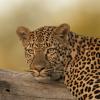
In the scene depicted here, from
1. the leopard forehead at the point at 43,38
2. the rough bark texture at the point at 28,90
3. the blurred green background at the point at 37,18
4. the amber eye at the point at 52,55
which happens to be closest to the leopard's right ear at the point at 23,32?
the leopard forehead at the point at 43,38

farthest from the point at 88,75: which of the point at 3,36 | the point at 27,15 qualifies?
the point at 27,15

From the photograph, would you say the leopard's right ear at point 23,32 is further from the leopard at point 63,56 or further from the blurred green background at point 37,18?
the blurred green background at point 37,18

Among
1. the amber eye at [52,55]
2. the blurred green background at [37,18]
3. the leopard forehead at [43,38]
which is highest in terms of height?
the leopard forehead at [43,38]

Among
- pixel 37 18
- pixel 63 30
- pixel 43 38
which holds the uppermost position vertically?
pixel 63 30

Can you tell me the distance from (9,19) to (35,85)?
39.3 ft

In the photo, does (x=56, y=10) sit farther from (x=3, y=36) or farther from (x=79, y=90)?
(x=79, y=90)

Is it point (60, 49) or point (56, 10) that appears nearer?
point (60, 49)

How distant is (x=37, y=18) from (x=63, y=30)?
10.8 meters

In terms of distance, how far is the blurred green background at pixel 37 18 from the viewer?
2183cm

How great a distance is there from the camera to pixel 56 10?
81.1ft

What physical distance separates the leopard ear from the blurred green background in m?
7.47

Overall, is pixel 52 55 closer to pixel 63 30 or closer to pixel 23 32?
pixel 63 30

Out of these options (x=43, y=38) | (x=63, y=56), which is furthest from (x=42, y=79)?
(x=43, y=38)

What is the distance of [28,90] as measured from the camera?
12.3 metres
